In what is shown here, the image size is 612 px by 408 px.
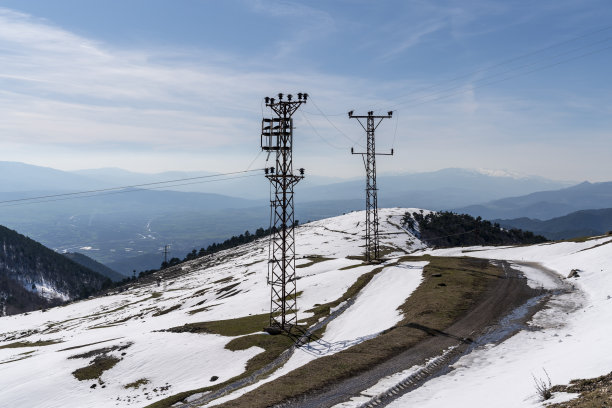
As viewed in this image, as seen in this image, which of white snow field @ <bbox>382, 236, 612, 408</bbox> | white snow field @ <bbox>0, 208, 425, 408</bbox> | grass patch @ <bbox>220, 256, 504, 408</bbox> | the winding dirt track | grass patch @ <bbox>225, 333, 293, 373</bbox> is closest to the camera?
white snow field @ <bbox>382, 236, 612, 408</bbox>

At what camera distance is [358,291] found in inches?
2547

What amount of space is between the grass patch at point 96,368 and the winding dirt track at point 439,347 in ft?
→ 110

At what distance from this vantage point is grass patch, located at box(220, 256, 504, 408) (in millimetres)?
26844

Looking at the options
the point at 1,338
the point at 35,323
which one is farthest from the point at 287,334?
the point at 35,323

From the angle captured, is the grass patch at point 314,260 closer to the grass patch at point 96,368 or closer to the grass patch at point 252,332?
the grass patch at point 252,332

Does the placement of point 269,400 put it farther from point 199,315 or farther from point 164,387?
point 199,315

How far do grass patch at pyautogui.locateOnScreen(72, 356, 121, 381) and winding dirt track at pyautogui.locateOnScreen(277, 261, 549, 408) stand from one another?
110ft

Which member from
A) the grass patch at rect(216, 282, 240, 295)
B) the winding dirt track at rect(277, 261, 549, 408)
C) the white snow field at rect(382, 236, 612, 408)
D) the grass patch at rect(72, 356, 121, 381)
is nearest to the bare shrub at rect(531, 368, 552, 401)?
the white snow field at rect(382, 236, 612, 408)

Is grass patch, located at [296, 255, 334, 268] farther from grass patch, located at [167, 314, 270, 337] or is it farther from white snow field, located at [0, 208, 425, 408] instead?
grass patch, located at [167, 314, 270, 337]

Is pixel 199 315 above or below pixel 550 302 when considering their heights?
below

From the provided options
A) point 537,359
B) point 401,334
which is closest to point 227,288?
point 401,334

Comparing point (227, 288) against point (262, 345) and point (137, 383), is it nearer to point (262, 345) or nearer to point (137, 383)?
point (137, 383)

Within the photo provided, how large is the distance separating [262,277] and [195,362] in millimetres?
60059

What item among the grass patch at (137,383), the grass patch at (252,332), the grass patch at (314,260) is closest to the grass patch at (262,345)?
the grass patch at (252,332)
